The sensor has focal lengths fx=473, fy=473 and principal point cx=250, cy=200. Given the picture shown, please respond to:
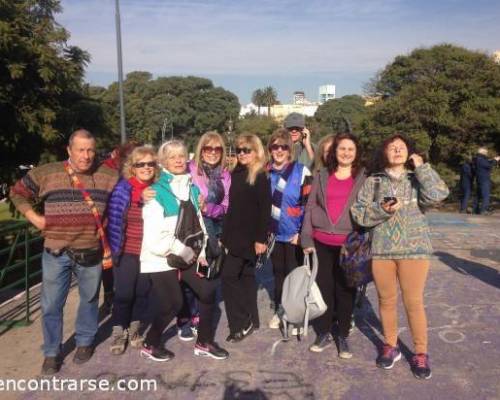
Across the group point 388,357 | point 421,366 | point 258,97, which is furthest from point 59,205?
point 258,97

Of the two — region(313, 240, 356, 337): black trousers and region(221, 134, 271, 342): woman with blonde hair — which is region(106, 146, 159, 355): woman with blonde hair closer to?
region(221, 134, 271, 342): woman with blonde hair

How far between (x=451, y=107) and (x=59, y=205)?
1564 centimetres

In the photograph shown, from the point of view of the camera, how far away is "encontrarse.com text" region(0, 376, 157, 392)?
3293 mm

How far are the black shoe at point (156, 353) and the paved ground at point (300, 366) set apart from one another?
0.06 m

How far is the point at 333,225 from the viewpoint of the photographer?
12.1ft

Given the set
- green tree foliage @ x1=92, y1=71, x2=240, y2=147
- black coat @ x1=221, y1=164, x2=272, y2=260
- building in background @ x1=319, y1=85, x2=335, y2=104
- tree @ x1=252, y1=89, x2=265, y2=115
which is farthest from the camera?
building in background @ x1=319, y1=85, x2=335, y2=104

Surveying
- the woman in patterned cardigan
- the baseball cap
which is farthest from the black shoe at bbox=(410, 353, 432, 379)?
the baseball cap

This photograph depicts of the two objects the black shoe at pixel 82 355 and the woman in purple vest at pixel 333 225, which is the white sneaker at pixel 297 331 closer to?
the woman in purple vest at pixel 333 225

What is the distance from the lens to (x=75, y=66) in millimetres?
8500

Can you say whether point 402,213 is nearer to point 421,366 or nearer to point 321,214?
point 321,214

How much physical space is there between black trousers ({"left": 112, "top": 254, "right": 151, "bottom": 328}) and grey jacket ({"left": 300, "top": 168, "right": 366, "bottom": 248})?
1336 millimetres

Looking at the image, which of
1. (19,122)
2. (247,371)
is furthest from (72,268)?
(19,122)

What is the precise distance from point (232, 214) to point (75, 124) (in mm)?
6131

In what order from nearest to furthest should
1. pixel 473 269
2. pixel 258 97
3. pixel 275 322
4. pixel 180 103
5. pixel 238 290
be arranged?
pixel 238 290, pixel 275 322, pixel 473 269, pixel 180 103, pixel 258 97
